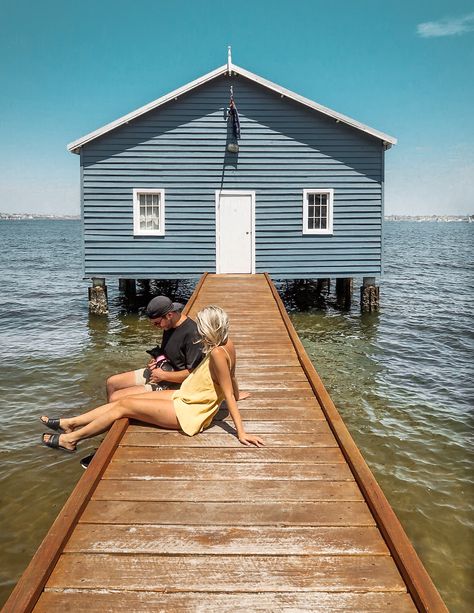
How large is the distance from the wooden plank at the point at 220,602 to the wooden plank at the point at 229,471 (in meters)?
1.32

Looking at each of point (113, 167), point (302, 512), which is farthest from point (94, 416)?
point (113, 167)

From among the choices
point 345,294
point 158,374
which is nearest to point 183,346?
point 158,374

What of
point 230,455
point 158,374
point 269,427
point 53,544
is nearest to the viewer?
point 53,544

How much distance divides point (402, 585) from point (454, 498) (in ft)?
12.4

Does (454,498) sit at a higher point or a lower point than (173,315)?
lower

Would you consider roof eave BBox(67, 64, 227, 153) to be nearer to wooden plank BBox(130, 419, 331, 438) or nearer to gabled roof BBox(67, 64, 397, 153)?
gabled roof BBox(67, 64, 397, 153)

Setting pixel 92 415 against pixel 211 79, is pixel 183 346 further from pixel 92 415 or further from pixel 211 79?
pixel 211 79

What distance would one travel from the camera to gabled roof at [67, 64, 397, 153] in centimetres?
1522

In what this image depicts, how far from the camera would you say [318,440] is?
5.10 meters

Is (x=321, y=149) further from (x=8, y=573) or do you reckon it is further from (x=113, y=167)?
(x=8, y=573)

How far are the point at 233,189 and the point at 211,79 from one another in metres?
3.14

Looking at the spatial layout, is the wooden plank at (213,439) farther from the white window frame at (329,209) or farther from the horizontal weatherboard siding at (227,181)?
the white window frame at (329,209)

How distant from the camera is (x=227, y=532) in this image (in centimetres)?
361

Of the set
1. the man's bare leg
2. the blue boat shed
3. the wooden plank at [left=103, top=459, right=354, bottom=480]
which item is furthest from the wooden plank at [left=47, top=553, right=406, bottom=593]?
the blue boat shed
